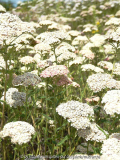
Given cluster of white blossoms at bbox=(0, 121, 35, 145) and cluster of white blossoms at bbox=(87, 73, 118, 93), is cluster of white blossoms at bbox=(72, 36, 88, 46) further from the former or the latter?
cluster of white blossoms at bbox=(0, 121, 35, 145)

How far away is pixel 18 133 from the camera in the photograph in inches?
91.5

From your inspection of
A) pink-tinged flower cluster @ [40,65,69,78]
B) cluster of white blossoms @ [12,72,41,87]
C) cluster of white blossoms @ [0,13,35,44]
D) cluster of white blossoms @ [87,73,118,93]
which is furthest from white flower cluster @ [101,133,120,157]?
cluster of white blossoms @ [0,13,35,44]

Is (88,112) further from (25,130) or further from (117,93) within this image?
(25,130)

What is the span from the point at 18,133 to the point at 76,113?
2.78ft

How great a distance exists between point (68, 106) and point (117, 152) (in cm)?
95

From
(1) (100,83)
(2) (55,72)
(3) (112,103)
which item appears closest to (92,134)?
(3) (112,103)

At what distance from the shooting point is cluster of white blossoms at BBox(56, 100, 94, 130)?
2732 millimetres

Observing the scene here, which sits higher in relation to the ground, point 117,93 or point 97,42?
point 97,42

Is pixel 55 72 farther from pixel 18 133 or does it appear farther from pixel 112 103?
pixel 18 133

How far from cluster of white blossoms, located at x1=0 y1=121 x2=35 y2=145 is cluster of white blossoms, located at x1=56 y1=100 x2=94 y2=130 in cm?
56

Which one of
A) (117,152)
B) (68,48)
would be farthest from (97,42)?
(117,152)

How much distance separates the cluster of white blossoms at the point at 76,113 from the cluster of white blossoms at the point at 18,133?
0.56 m

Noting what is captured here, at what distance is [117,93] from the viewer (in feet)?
9.37

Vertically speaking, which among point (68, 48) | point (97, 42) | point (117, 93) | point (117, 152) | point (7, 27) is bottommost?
point (117, 152)
